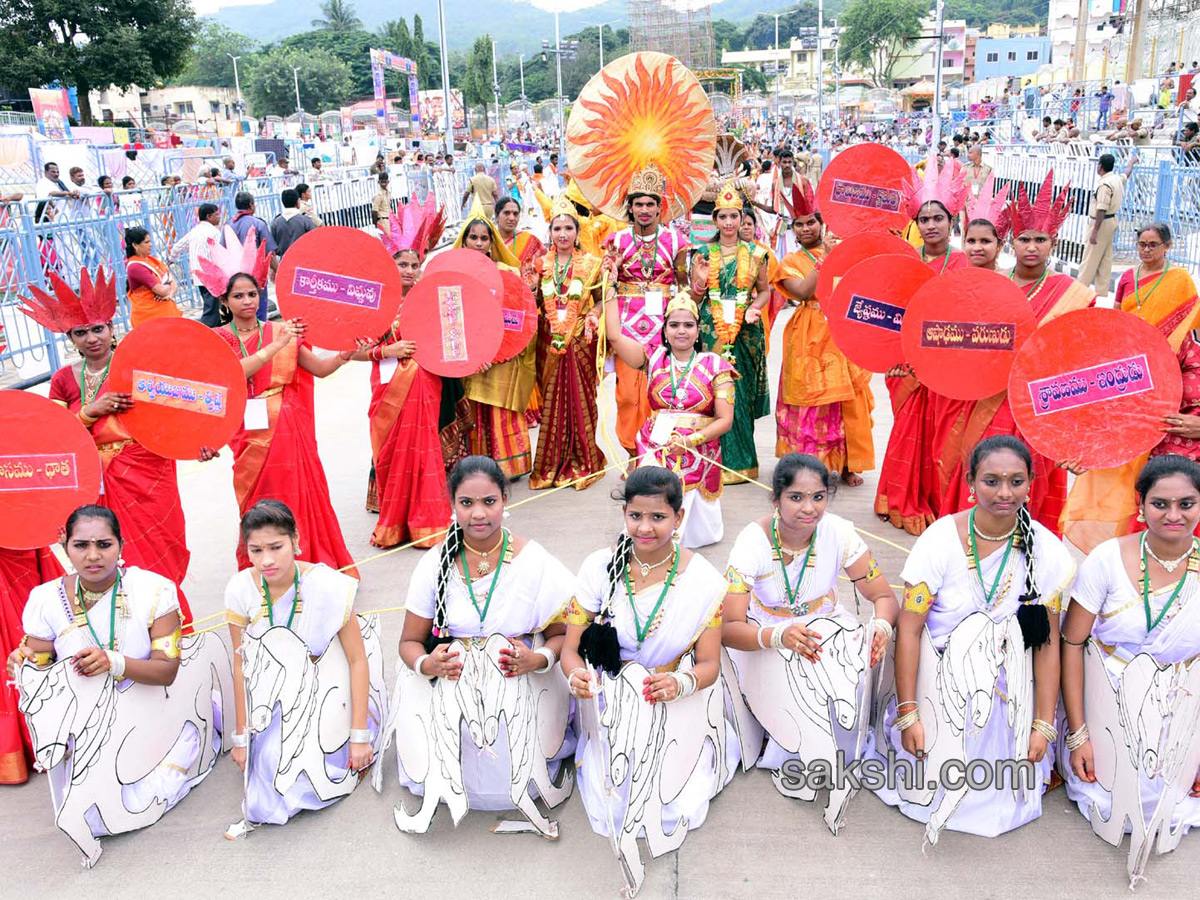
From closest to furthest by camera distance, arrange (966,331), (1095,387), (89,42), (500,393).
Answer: (1095,387) < (966,331) < (500,393) < (89,42)

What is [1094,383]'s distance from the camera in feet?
10.6

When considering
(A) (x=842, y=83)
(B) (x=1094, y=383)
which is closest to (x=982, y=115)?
(B) (x=1094, y=383)

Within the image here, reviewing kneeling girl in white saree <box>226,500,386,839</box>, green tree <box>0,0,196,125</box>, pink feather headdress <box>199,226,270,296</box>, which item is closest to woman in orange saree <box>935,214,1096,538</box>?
kneeling girl in white saree <box>226,500,386,839</box>

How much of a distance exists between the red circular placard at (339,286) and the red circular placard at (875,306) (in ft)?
6.20

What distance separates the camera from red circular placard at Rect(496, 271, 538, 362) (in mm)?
4916

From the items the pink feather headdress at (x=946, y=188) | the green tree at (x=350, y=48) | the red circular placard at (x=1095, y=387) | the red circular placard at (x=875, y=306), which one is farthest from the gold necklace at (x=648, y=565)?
the green tree at (x=350, y=48)

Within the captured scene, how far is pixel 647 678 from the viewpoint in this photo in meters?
Answer: 2.46

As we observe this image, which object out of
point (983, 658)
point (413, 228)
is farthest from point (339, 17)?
point (983, 658)

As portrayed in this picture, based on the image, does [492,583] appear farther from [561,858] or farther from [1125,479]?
[1125,479]

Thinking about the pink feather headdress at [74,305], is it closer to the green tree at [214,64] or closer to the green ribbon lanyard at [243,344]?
the green ribbon lanyard at [243,344]

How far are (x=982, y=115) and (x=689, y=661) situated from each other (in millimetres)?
36081

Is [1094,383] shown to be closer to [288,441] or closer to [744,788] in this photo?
[744,788]

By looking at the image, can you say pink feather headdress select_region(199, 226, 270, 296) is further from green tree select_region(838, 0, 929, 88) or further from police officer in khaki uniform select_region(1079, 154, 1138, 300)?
green tree select_region(838, 0, 929, 88)

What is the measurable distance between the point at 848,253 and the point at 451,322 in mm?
1857
